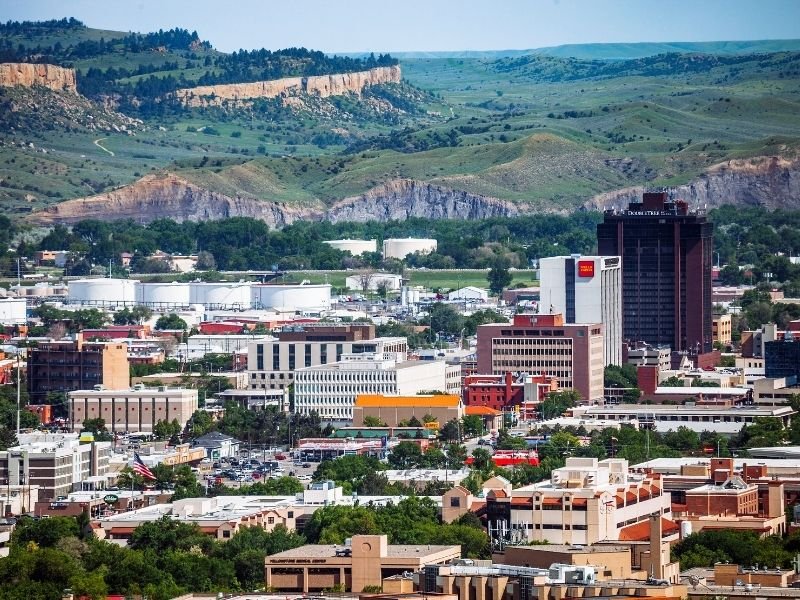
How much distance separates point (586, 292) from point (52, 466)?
184 ft

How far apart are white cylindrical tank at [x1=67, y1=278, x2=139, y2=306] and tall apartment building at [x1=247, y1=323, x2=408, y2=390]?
49.6 metres

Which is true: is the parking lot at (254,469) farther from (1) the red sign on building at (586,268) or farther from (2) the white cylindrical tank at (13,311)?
(2) the white cylindrical tank at (13,311)

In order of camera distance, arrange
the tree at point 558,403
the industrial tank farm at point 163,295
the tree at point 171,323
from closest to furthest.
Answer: the tree at point 558,403, the tree at point 171,323, the industrial tank farm at point 163,295

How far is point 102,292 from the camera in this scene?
196 m

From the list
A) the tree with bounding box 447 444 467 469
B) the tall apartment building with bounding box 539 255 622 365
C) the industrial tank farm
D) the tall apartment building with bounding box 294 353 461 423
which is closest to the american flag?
the tree with bounding box 447 444 467 469

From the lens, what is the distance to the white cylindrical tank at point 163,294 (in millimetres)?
196875

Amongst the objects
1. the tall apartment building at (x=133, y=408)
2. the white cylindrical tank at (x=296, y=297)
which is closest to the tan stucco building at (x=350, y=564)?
the tall apartment building at (x=133, y=408)

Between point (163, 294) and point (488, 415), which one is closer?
point (488, 415)

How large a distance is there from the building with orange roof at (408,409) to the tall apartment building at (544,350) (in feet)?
47.0

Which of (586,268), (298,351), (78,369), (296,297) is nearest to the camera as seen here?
(78,369)

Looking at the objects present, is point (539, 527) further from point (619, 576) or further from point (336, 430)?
point (336, 430)

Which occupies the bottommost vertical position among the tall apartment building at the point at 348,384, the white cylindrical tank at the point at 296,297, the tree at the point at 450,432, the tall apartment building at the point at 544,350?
the tree at the point at 450,432

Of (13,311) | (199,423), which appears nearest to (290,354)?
(199,423)

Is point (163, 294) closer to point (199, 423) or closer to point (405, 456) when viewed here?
point (199, 423)
